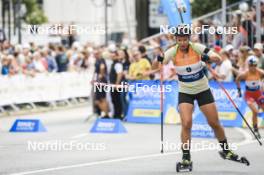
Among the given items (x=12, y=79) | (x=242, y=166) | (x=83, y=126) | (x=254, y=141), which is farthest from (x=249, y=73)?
(x=12, y=79)

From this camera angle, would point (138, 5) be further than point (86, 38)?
No

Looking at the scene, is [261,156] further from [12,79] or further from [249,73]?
[12,79]

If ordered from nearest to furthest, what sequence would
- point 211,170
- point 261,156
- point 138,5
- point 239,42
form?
1. point 211,170
2. point 261,156
3. point 239,42
4. point 138,5

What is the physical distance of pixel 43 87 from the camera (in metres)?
29.3

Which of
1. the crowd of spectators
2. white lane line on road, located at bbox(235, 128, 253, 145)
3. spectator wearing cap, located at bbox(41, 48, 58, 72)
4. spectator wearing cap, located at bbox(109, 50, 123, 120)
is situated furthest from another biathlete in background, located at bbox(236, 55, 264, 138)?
spectator wearing cap, located at bbox(41, 48, 58, 72)

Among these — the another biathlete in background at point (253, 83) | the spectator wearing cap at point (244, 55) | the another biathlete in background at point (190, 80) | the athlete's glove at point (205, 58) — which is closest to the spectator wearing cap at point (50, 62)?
the spectator wearing cap at point (244, 55)

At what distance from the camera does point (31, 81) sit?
93.8 feet

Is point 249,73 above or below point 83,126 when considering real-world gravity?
above

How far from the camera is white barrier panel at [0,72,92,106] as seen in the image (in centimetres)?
2745

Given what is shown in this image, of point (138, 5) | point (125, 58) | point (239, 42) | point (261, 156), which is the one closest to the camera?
point (261, 156)

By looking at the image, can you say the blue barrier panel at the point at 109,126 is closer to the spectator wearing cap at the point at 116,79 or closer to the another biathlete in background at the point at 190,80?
the spectator wearing cap at the point at 116,79

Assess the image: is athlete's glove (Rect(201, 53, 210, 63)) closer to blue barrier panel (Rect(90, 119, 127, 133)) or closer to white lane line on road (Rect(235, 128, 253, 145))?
white lane line on road (Rect(235, 128, 253, 145))

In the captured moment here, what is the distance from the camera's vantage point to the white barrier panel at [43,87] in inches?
1081

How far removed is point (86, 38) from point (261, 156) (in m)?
55.3
